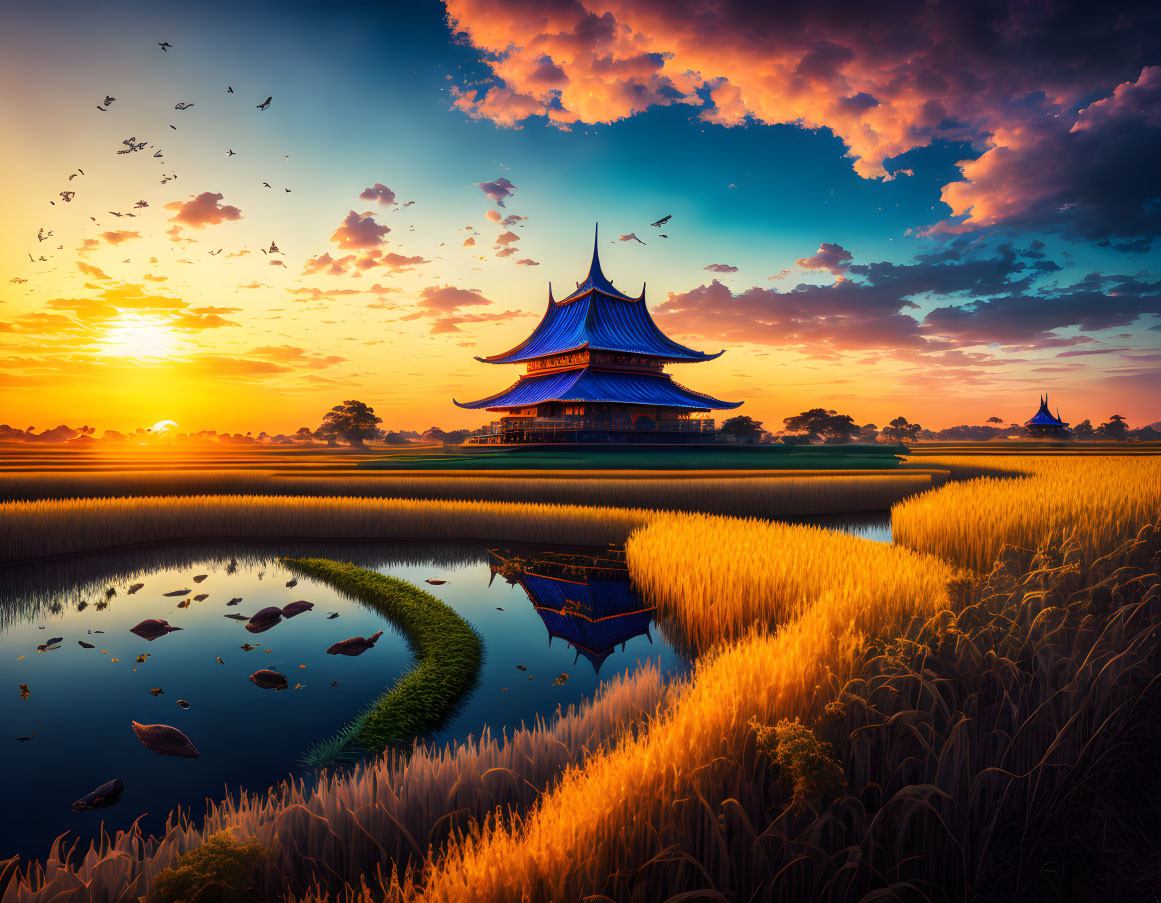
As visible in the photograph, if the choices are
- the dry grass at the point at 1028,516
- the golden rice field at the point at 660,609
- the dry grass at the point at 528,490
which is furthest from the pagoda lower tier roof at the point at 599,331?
the dry grass at the point at 1028,516

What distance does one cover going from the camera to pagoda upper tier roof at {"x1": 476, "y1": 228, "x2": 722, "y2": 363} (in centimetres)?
5512

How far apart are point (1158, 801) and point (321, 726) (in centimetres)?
742

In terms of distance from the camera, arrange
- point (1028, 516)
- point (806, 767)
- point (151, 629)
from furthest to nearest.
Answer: point (1028, 516) < point (151, 629) < point (806, 767)

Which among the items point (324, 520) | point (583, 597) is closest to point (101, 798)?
point (583, 597)

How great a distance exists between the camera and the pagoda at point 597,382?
4850 cm

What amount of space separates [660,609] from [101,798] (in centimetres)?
765

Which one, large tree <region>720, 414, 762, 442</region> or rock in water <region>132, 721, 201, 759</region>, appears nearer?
rock in water <region>132, 721, 201, 759</region>

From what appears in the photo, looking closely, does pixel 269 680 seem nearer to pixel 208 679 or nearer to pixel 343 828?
pixel 208 679

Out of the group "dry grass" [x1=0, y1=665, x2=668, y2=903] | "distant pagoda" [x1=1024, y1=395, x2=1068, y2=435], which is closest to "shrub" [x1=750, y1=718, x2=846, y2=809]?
"dry grass" [x1=0, y1=665, x2=668, y2=903]

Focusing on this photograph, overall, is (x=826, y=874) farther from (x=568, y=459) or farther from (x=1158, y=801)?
(x=568, y=459)

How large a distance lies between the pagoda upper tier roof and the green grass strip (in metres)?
44.4

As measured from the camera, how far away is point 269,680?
263 inches

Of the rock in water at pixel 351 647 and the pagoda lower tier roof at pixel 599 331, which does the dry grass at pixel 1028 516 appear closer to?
the rock in water at pixel 351 647

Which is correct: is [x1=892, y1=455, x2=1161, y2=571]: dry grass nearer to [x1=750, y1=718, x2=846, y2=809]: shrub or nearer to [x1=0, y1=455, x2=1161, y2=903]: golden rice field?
[x1=0, y1=455, x2=1161, y2=903]: golden rice field
